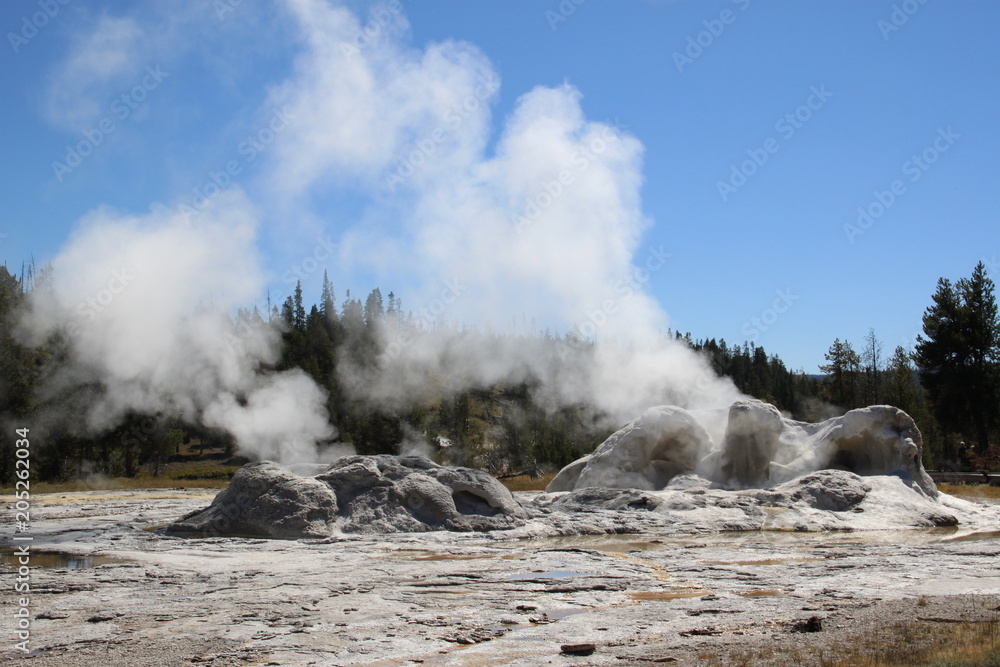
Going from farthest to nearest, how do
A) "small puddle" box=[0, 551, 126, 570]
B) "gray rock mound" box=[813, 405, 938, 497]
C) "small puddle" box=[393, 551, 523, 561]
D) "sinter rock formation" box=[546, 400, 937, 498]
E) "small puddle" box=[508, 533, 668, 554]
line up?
1. "sinter rock formation" box=[546, 400, 937, 498]
2. "gray rock mound" box=[813, 405, 938, 497]
3. "small puddle" box=[508, 533, 668, 554]
4. "small puddle" box=[393, 551, 523, 561]
5. "small puddle" box=[0, 551, 126, 570]

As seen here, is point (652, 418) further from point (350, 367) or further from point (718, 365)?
point (718, 365)

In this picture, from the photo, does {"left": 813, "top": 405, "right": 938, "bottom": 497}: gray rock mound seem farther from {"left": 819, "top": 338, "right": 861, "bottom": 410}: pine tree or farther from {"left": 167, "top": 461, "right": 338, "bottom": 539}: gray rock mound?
{"left": 819, "top": 338, "right": 861, "bottom": 410}: pine tree

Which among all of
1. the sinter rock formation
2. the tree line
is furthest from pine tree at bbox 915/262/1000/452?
the sinter rock formation

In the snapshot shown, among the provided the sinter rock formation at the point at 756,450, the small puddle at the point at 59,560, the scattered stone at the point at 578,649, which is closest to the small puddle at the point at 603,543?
the small puddle at the point at 59,560

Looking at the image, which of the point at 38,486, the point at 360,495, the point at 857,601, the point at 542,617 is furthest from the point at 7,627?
the point at 38,486

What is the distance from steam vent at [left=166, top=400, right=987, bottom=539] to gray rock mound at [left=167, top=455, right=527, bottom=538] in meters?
0.03

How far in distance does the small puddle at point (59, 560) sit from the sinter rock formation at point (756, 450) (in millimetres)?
15129

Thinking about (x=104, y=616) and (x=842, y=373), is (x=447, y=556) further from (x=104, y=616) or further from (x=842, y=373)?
(x=842, y=373)

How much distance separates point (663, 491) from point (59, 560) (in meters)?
14.2

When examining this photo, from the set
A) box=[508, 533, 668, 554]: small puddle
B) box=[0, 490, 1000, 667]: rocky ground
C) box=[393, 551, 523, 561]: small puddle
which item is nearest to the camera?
box=[0, 490, 1000, 667]: rocky ground

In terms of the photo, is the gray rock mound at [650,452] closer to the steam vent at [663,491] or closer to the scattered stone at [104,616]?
the steam vent at [663,491]

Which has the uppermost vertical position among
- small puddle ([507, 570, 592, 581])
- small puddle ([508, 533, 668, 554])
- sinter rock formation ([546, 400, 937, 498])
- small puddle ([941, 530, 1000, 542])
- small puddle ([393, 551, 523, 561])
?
sinter rock formation ([546, 400, 937, 498])

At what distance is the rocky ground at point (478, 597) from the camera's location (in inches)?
282

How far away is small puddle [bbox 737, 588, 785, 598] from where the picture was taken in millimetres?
9859
